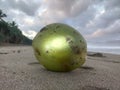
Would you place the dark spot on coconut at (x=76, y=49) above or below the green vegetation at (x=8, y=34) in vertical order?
below

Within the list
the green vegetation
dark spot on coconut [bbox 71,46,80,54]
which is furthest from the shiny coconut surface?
the green vegetation

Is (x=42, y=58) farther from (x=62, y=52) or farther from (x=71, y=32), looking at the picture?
(x=71, y=32)

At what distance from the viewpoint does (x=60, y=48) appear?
9.82 ft

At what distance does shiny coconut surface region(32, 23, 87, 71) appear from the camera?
3.01m

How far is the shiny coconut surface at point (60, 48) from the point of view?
3.01 metres

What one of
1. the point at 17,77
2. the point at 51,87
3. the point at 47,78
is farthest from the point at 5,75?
the point at 51,87

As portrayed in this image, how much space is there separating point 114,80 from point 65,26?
0.95 meters

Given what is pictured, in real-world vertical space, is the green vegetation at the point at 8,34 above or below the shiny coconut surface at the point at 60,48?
above

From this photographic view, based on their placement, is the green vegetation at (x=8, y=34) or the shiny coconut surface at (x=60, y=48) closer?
the shiny coconut surface at (x=60, y=48)

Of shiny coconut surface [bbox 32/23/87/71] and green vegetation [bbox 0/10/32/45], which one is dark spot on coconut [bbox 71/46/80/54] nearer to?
shiny coconut surface [bbox 32/23/87/71]

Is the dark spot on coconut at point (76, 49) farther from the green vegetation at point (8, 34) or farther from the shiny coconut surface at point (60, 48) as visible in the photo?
the green vegetation at point (8, 34)

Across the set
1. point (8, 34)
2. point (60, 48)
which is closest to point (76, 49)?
point (60, 48)

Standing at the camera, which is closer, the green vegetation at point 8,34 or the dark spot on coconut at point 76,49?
the dark spot on coconut at point 76,49

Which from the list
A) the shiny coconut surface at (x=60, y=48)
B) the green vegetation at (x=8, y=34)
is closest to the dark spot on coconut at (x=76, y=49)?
the shiny coconut surface at (x=60, y=48)
